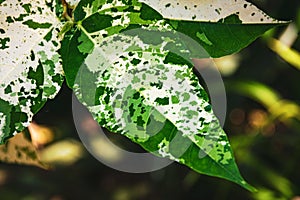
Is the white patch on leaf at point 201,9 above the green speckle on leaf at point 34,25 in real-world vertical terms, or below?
above

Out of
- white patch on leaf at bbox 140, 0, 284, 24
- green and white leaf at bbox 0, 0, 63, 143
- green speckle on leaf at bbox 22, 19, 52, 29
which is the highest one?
white patch on leaf at bbox 140, 0, 284, 24

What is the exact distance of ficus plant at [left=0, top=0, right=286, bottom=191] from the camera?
0.38m

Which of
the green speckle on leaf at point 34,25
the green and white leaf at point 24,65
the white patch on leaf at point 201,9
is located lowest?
the green and white leaf at point 24,65

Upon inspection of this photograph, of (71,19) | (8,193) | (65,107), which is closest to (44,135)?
(65,107)

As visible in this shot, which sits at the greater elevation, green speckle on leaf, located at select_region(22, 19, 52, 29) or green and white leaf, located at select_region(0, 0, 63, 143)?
green speckle on leaf, located at select_region(22, 19, 52, 29)

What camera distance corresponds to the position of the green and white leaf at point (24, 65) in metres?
Result: 0.39

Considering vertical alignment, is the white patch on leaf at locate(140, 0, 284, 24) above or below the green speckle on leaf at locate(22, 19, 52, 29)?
above

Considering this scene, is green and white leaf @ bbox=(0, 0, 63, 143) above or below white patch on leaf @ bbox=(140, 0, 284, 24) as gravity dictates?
below

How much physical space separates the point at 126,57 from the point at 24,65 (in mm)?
65

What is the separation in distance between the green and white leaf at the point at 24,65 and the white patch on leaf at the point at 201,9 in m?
0.07

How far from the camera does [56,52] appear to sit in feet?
1.31

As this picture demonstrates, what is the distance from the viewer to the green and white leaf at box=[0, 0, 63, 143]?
1.28 feet

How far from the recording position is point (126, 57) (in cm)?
39

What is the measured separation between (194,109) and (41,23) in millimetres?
115
